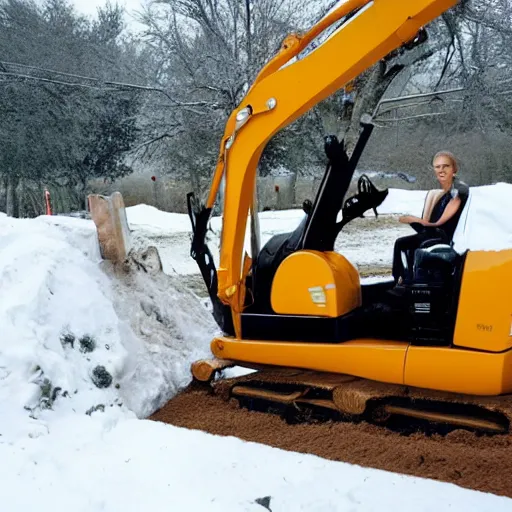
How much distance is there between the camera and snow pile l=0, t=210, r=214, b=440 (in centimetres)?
346

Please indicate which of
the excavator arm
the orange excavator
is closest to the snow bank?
the orange excavator

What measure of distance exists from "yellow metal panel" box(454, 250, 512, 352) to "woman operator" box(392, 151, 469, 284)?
0.51 metres

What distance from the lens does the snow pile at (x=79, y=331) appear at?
3.46 meters

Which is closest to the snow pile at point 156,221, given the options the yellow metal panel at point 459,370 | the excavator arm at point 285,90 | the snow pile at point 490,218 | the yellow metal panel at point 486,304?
the snow pile at point 490,218

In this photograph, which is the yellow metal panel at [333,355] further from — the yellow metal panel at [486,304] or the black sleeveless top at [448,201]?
the black sleeveless top at [448,201]

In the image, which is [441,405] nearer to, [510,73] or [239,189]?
[239,189]

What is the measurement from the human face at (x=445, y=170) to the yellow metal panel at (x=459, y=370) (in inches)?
48.4

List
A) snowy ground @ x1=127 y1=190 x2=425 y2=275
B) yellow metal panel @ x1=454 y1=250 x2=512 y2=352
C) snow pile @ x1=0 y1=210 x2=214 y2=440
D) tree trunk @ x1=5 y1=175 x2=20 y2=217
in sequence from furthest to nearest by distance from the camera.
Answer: tree trunk @ x1=5 y1=175 x2=20 y2=217
snowy ground @ x1=127 y1=190 x2=425 y2=275
snow pile @ x1=0 y1=210 x2=214 y2=440
yellow metal panel @ x1=454 y1=250 x2=512 y2=352

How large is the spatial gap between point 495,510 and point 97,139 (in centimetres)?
1591

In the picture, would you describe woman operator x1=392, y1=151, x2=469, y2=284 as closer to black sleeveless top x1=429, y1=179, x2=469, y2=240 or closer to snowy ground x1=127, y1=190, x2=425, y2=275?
black sleeveless top x1=429, y1=179, x2=469, y2=240

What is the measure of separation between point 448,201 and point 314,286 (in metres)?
1.10

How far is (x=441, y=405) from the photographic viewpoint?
11.0 ft

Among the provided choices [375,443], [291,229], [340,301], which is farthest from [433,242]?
[291,229]

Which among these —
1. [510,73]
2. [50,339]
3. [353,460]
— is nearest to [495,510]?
[353,460]
